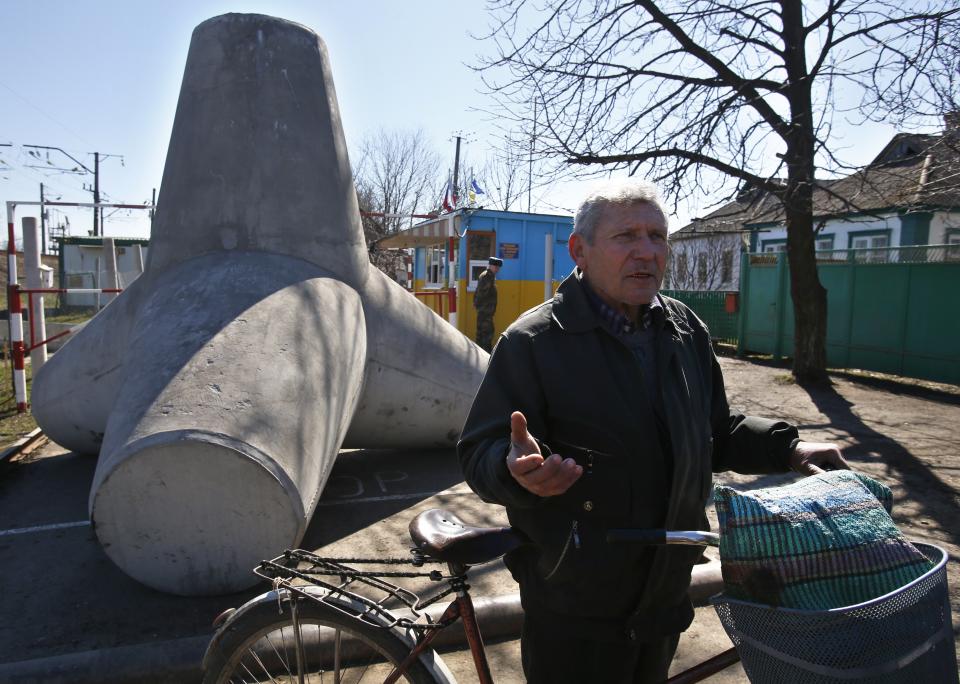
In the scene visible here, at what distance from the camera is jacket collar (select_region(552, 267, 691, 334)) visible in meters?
1.81

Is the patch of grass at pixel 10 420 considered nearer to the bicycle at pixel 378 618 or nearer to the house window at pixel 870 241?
the bicycle at pixel 378 618

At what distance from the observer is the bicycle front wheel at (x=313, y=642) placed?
200 centimetres

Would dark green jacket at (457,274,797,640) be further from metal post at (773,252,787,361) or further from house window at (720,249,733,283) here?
house window at (720,249,733,283)

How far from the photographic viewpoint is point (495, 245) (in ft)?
55.0

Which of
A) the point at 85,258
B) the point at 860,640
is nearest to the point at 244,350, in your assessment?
the point at 860,640

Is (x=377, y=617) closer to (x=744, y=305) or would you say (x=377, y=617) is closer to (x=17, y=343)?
(x=17, y=343)

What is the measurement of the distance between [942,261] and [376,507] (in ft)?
32.1

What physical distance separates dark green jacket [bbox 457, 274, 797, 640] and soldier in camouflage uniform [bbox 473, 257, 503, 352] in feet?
37.6

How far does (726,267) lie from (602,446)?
2910 cm

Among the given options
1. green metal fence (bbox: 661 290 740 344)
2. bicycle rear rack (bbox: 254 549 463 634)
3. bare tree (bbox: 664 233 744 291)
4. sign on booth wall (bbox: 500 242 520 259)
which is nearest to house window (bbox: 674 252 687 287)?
bare tree (bbox: 664 233 744 291)

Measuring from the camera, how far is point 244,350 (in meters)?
3.98

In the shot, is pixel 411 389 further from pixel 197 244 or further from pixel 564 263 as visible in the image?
pixel 564 263

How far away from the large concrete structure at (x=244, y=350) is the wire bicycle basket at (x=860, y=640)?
8.70 ft

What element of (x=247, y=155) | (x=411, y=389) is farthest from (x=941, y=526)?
(x=247, y=155)
